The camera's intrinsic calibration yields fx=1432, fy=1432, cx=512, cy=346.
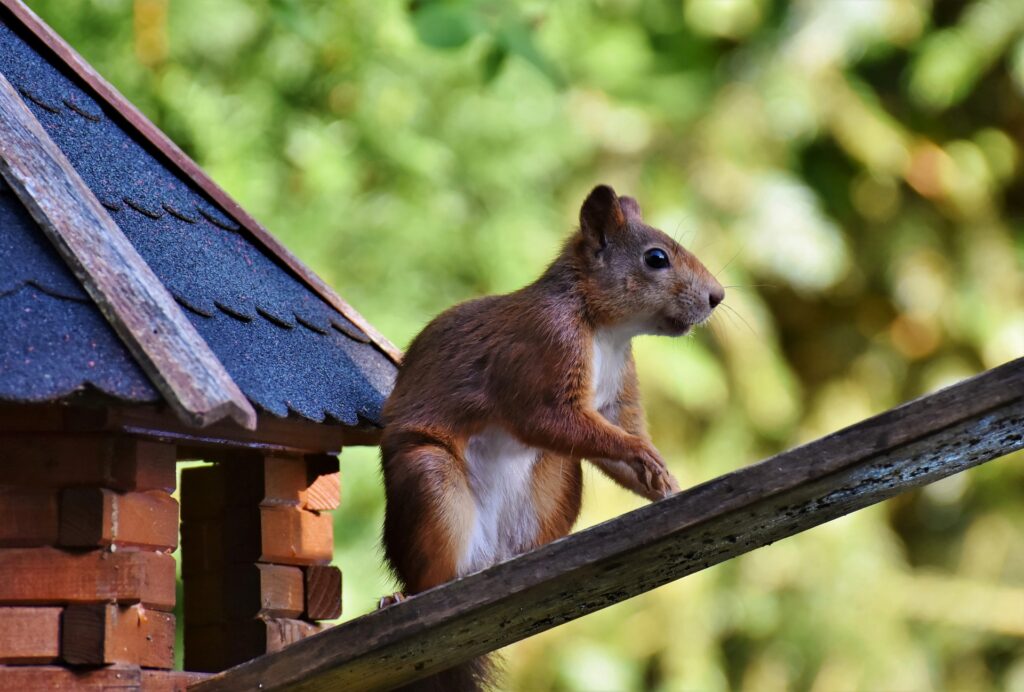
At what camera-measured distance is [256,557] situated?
2420 mm

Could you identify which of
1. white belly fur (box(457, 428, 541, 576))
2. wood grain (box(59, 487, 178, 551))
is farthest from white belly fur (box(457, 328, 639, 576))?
wood grain (box(59, 487, 178, 551))

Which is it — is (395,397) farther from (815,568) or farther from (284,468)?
(815,568)

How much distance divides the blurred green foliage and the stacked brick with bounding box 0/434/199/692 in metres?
2.44

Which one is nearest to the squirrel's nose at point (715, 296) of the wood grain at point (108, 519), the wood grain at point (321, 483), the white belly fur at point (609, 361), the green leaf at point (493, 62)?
the white belly fur at point (609, 361)

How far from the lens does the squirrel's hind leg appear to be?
206 cm

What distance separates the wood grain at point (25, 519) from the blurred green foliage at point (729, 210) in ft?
8.13

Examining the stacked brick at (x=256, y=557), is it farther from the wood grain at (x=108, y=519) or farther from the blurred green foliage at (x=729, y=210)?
the blurred green foliage at (x=729, y=210)

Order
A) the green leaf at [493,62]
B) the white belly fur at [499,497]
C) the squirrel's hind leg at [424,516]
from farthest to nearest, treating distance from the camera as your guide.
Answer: the green leaf at [493,62] < the white belly fur at [499,497] < the squirrel's hind leg at [424,516]

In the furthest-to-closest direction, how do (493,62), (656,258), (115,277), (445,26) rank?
(493,62), (445,26), (656,258), (115,277)

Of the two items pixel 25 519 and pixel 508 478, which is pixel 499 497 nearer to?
pixel 508 478

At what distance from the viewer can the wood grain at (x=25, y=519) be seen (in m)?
1.90

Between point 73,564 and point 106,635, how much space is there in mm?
104

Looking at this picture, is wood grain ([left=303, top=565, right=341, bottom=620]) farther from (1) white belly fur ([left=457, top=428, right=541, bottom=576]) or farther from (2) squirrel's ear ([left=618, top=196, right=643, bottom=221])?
(2) squirrel's ear ([left=618, top=196, right=643, bottom=221])

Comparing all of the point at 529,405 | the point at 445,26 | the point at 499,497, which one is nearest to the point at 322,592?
the point at 499,497
